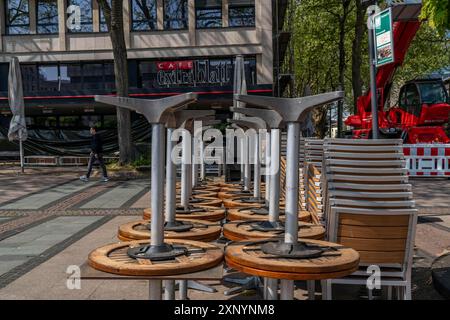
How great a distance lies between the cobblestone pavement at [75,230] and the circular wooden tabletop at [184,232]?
2.76 feet

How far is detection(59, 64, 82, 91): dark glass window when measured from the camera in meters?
22.1

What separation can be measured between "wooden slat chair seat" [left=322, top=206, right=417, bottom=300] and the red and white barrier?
7.54m

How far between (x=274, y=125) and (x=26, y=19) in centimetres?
2242

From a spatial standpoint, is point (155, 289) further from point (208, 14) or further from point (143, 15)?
point (143, 15)

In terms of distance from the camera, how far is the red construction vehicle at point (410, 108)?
54.5 ft

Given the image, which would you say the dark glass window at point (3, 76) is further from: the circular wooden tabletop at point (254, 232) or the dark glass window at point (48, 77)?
the circular wooden tabletop at point (254, 232)

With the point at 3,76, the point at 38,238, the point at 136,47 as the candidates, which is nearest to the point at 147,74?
the point at 136,47

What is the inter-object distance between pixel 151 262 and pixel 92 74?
20.9m

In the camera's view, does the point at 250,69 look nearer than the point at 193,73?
No

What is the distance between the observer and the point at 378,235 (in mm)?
3566

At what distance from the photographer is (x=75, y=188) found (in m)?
12.4

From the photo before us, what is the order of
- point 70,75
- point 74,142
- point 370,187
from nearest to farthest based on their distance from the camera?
point 370,187 < point 74,142 < point 70,75

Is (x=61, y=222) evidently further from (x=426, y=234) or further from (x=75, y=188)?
(x=426, y=234)

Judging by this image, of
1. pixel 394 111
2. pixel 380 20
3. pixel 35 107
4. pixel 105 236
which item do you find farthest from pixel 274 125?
pixel 35 107
